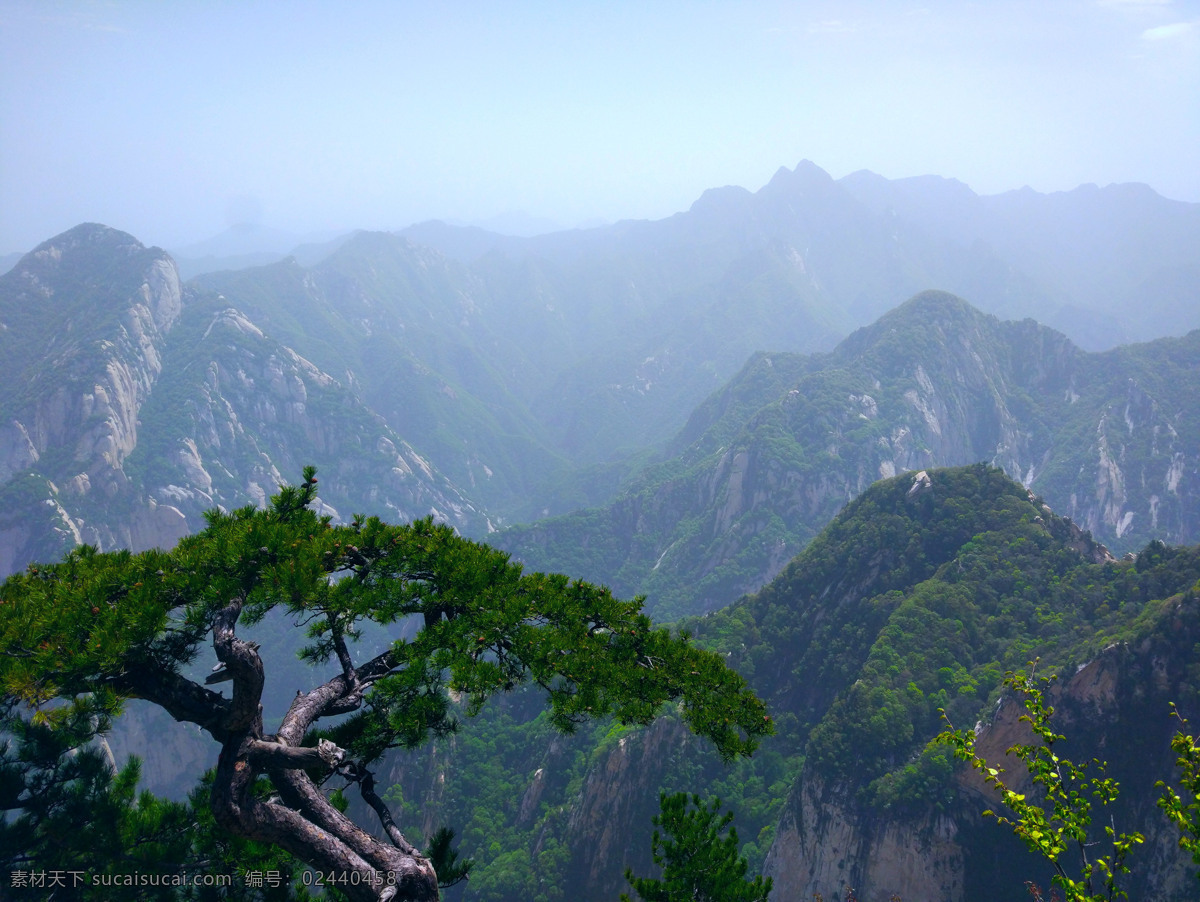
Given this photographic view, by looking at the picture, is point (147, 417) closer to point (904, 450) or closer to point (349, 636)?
point (349, 636)

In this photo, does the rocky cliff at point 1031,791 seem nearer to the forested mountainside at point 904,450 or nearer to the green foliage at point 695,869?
the green foliage at point 695,869

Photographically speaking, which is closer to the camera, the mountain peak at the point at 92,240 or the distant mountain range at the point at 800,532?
the distant mountain range at the point at 800,532

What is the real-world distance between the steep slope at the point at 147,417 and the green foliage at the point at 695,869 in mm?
92961

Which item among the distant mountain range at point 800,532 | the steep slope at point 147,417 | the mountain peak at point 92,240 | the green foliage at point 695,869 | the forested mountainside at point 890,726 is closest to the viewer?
the green foliage at point 695,869

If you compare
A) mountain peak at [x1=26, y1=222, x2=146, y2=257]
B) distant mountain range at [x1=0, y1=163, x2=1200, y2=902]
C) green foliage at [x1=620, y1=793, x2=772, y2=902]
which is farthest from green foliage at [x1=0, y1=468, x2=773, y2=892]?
mountain peak at [x1=26, y1=222, x2=146, y2=257]

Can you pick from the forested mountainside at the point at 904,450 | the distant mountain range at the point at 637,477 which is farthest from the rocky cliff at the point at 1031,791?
the distant mountain range at the point at 637,477

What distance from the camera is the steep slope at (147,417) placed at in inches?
4776

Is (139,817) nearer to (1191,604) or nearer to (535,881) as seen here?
(1191,604)

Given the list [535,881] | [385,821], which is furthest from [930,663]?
[385,821]

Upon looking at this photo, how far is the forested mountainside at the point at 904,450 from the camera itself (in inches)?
5187

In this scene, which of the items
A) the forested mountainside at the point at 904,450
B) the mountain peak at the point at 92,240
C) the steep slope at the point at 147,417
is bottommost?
the forested mountainside at the point at 904,450

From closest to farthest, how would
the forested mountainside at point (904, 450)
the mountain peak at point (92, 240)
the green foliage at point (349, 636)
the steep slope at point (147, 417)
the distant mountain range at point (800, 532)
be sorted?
1. the green foliage at point (349, 636)
2. the distant mountain range at point (800, 532)
3. the steep slope at point (147, 417)
4. the forested mountainside at point (904, 450)
5. the mountain peak at point (92, 240)

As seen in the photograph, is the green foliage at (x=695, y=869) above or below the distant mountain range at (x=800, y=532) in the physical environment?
above

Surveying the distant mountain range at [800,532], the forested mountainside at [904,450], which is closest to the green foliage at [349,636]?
the distant mountain range at [800,532]
